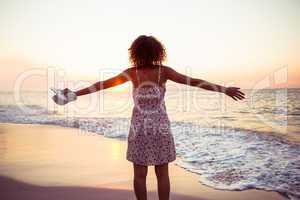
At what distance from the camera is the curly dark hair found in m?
3.05

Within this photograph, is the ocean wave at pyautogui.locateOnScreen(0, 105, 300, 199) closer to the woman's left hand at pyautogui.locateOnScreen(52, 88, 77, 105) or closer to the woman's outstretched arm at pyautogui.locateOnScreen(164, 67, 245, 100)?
the woman's outstretched arm at pyautogui.locateOnScreen(164, 67, 245, 100)

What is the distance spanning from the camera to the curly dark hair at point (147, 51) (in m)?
3.05

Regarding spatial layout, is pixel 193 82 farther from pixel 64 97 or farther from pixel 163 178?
pixel 64 97

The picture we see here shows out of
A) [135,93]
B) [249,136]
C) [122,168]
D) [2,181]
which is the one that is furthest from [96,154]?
[249,136]

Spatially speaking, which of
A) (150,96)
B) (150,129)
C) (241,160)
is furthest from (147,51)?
(241,160)

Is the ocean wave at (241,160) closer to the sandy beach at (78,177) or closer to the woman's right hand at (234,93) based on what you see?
the sandy beach at (78,177)

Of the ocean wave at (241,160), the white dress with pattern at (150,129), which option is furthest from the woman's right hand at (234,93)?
the ocean wave at (241,160)

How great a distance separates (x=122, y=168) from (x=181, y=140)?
3.71 m

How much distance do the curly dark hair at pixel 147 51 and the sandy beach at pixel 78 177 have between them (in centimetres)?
203

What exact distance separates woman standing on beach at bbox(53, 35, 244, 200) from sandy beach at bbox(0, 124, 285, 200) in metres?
1.45

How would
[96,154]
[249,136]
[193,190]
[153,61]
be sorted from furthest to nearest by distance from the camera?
[249,136] → [96,154] → [193,190] → [153,61]

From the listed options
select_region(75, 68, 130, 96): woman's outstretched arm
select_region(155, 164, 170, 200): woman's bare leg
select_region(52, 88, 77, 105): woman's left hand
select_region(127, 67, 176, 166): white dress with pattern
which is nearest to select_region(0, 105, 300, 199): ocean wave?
select_region(155, 164, 170, 200): woman's bare leg

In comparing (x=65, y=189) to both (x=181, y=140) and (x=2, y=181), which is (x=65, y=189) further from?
(x=181, y=140)

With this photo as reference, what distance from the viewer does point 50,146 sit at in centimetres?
792
